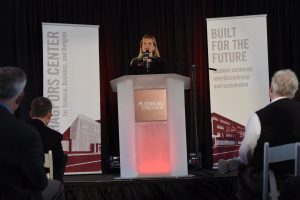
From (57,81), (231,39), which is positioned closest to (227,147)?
(231,39)

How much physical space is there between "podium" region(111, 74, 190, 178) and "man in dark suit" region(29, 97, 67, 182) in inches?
49.4

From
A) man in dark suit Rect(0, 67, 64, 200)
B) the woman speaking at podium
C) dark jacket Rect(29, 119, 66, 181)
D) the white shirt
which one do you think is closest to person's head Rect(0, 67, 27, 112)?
man in dark suit Rect(0, 67, 64, 200)

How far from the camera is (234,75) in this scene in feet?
19.7

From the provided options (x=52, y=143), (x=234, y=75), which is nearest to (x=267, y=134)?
(x=52, y=143)

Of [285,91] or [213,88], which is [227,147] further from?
[285,91]

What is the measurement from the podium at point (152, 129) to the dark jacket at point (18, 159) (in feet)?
8.25

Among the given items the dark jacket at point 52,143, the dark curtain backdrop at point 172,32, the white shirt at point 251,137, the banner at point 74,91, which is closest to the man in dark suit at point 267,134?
the white shirt at point 251,137

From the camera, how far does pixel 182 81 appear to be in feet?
16.3

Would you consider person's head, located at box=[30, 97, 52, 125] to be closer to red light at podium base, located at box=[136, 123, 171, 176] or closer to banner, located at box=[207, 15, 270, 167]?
red light at podium base, located at box=[136, 123, 171, 176]

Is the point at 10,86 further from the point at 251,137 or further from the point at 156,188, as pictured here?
the point at 156,188

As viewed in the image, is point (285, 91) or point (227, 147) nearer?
point (285, 91)

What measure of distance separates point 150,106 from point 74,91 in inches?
60.3

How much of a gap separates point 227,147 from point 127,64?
1.77m

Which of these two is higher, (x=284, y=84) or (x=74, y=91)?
(x=74, y=91)
